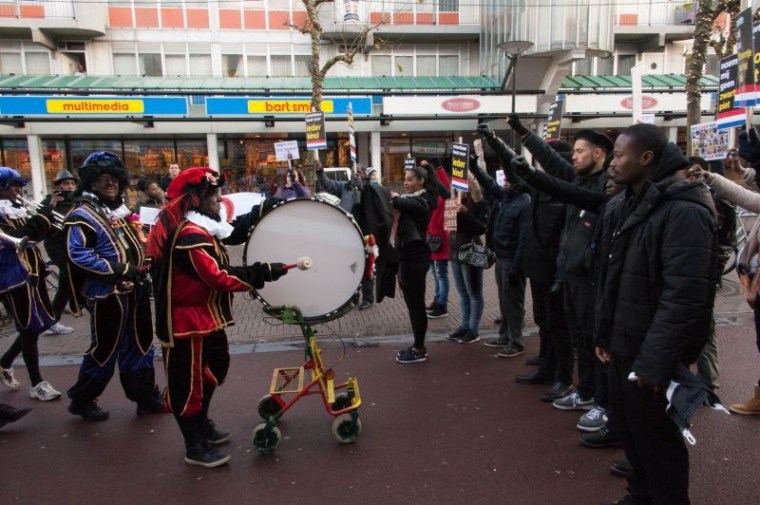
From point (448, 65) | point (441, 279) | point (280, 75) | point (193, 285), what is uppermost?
point (448, 65)

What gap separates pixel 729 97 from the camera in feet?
18.6

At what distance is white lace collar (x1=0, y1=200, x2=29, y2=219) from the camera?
4.59 m

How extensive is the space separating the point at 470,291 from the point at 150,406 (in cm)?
337

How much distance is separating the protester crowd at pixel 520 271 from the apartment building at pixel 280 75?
13.8 m

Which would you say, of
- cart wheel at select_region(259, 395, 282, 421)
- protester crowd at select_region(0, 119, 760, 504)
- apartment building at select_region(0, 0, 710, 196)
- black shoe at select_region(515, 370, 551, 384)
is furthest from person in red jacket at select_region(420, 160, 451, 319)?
apartment building at select_region(0, 0, 710, 196)

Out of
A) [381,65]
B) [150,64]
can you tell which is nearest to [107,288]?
[150,64]

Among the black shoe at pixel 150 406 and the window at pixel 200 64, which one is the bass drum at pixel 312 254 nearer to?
the black shoe at pixel 150 406

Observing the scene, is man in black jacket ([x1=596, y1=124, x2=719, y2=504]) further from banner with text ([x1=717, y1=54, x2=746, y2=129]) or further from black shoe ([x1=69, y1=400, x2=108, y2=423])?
black shoe ([x1=69, y1=400, x2=108, y2=423])

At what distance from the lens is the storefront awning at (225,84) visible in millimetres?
17781

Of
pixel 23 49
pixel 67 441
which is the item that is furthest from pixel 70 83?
pixel 67 441

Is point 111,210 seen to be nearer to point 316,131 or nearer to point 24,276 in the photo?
point 24,276

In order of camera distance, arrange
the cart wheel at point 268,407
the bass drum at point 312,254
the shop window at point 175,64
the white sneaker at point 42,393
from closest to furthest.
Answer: the bass drum at point 312,254 < the cart wheel at point 268,407 < the white sneaker at point 42,393 < the shop window at point 175,64

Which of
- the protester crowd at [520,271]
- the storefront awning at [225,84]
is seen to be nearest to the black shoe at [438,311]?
the protester crowd at [520,271]

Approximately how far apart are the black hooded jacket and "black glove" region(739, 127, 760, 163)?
64.9 inches
